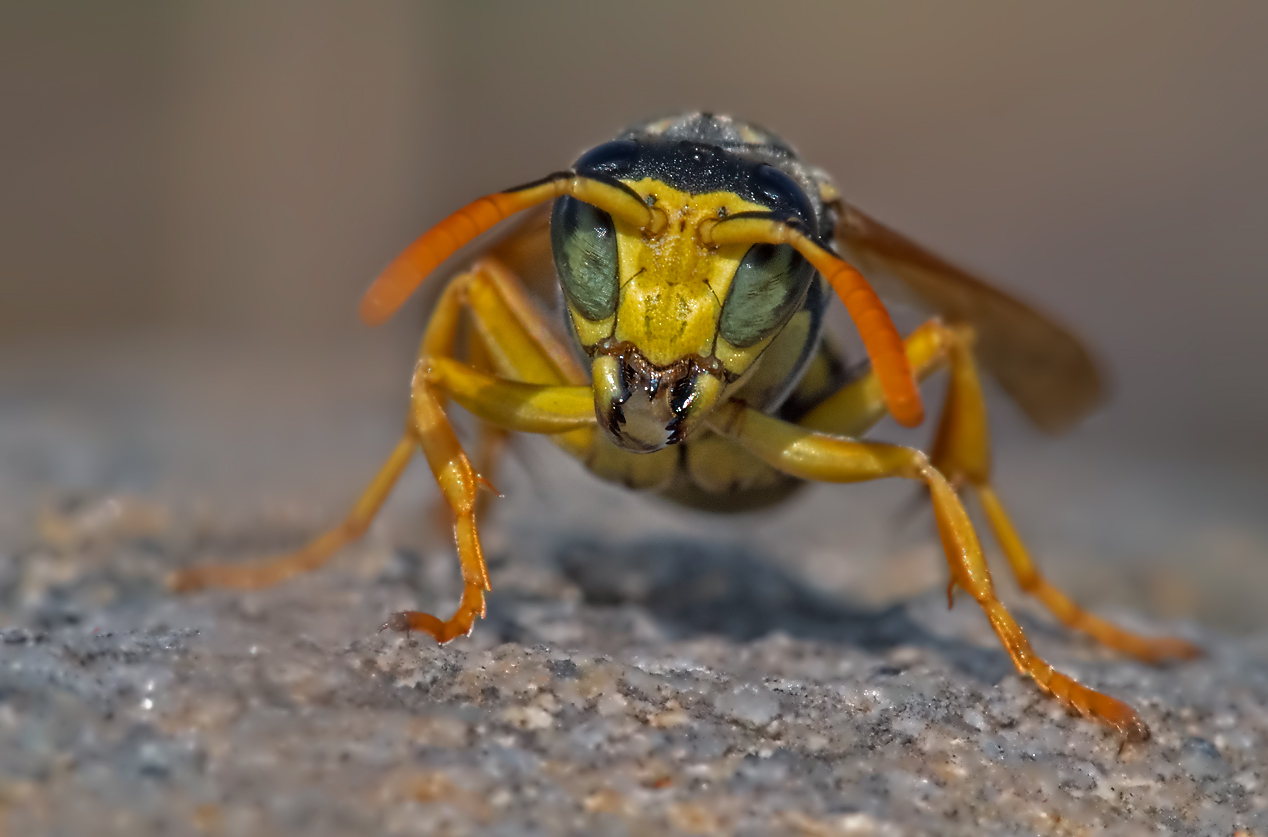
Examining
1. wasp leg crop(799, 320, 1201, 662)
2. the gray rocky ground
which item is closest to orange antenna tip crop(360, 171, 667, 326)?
the gray rocky ground

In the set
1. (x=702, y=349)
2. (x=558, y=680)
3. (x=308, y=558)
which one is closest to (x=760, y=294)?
(x=702, y=349)

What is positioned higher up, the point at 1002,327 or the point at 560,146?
the point at 1002,327

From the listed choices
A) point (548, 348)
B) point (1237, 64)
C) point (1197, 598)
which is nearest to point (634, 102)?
point (1237, 64)

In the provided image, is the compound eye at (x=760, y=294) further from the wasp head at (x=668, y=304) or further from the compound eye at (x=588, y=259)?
the compound eye at (x=588, y=259)

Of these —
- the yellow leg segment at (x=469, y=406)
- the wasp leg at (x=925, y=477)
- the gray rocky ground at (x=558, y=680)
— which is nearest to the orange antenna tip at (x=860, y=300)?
the wasp leg at (x=925, y=477)

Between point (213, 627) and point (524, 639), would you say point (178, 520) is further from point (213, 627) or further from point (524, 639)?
point (524, 639)

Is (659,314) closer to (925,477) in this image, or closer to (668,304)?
(668,304)

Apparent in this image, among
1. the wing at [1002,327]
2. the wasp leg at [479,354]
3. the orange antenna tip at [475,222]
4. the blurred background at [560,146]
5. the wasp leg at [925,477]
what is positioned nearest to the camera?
the orange antenna tip at [475,222]
